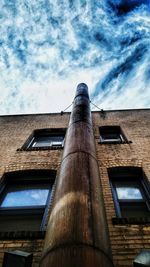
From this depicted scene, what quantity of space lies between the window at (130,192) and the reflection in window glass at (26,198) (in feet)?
4.74

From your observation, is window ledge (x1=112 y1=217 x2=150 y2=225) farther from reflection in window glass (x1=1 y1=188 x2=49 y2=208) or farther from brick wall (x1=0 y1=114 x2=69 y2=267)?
reflection in window glass (x1=1 y1=188 x2=49 y2=208)

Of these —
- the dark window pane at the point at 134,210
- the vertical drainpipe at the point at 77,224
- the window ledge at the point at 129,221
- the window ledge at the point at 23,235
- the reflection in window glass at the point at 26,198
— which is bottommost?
the vertical drainpipe at the point at 77,224

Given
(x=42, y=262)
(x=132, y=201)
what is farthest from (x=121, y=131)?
(x=42, y=262)

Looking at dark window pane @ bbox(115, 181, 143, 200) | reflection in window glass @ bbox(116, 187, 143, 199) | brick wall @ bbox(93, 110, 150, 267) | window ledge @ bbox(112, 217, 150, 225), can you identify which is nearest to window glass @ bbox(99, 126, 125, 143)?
brick wall @ bbox(93, 110, 150, 267)

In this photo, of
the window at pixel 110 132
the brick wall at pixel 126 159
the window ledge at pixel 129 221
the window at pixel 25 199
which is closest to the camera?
the brick wall at pixel 126 159

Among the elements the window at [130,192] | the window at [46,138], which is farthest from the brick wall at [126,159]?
the window at [46,138]

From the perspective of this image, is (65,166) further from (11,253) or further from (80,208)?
(11,253)

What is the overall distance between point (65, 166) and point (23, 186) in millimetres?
2371

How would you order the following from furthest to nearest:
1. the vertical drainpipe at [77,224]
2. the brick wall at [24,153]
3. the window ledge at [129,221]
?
the window ledge at [129,221] < the brick wall at [24,153] < the vertical drainpipe at [77,224]

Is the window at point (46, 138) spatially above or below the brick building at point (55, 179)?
above

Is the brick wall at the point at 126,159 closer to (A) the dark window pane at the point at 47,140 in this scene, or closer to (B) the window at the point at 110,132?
(B) the window at the point at 110,132

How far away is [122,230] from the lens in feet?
10.1

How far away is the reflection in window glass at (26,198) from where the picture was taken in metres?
4.07

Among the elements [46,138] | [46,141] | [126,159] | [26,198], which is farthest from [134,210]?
[46,138]
